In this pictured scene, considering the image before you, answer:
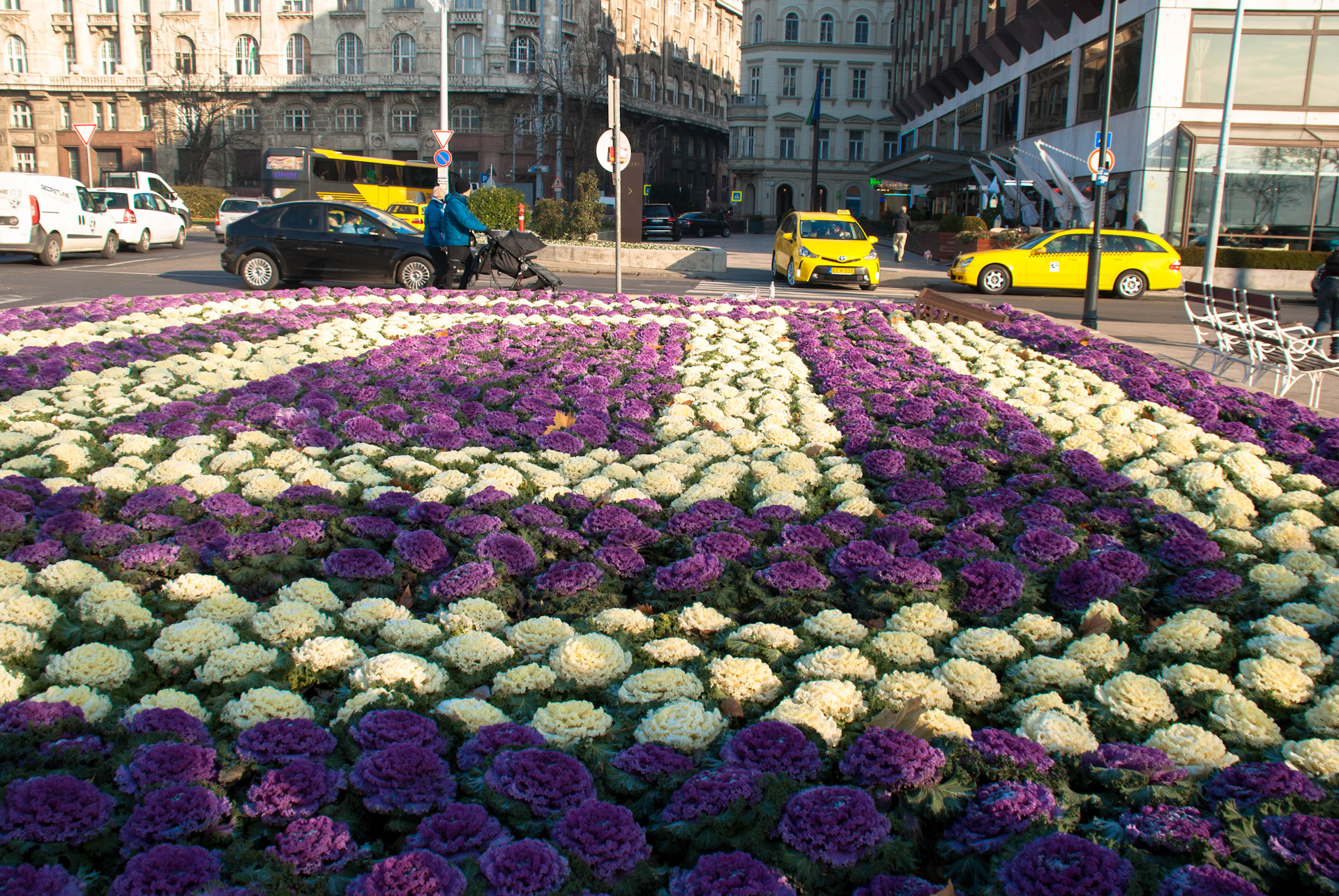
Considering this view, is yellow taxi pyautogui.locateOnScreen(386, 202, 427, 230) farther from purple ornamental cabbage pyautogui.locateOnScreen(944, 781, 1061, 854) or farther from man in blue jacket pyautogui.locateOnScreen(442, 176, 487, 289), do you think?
purple ornamental cabbage pyautogui.locateOnScreen(944, 781, 1061, 854)

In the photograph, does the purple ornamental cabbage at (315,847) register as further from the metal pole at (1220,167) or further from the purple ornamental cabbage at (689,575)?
the metal pole at (1220,167)

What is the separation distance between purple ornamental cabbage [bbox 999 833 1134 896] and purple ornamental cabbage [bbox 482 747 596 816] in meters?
0.98

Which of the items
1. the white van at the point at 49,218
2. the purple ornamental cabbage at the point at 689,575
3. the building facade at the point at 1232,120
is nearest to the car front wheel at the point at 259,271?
the white van at the point at 49,218

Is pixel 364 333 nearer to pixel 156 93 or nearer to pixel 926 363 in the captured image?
pixel 926 363

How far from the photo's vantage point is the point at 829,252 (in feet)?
68.2

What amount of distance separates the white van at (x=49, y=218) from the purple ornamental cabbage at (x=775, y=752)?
856 inches

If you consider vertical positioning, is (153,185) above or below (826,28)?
below

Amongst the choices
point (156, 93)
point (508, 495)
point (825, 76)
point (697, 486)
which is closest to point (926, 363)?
point (697, 486)

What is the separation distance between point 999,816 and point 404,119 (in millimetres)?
60977

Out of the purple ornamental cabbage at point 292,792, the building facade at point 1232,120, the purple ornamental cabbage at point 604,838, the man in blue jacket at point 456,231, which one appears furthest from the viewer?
the building facade at point 1232,120

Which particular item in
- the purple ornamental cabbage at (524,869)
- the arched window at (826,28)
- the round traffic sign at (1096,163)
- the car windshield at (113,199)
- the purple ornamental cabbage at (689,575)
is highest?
the arched window at (826,28)

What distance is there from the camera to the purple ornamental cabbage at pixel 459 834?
7.32 feet

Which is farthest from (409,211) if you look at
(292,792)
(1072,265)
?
(292,792)

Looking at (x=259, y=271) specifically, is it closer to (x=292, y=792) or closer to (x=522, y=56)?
(x=292, y=792)
